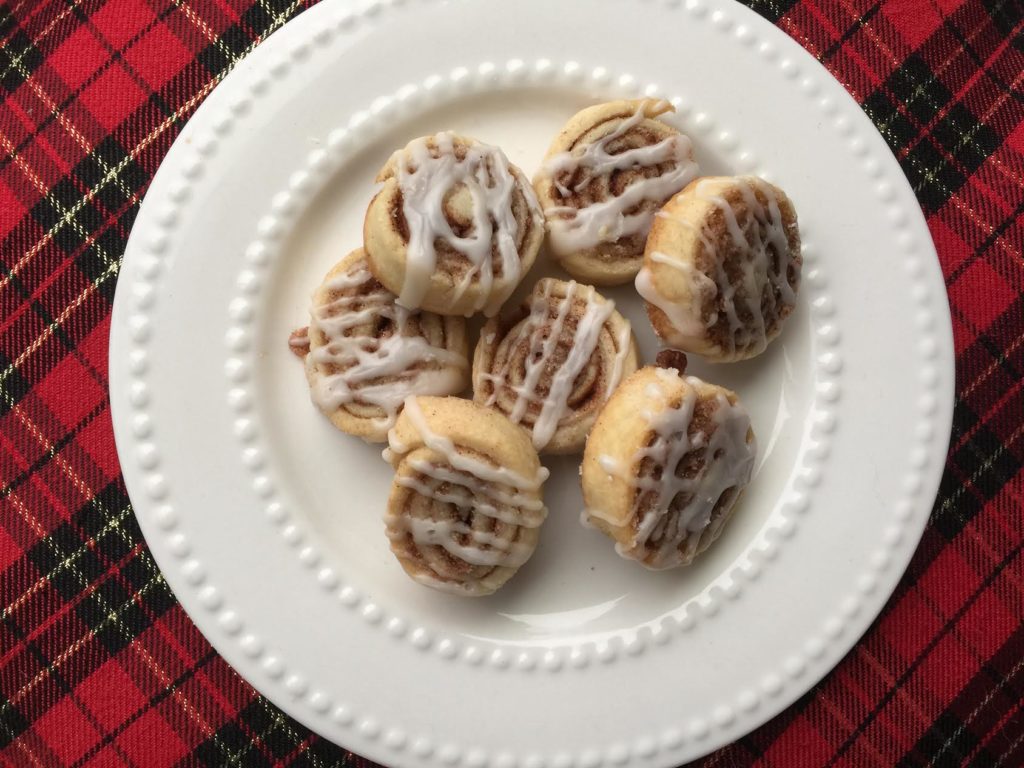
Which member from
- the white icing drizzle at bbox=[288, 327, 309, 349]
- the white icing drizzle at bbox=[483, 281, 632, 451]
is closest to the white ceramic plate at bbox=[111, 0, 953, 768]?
the white icing drizzle at bbox=[288, 327, 309, 349]

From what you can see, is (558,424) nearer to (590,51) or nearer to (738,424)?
(738,424)

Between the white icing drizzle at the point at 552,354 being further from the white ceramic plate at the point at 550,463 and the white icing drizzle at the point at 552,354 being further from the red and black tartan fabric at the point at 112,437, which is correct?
the red and black tartan fabric at the point at 112,437

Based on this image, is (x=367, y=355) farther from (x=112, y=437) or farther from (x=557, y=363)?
(x=112, y=437)

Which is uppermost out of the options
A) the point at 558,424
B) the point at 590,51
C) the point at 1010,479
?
the point at 590,51

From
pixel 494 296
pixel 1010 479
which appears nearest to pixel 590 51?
pixel 494 296

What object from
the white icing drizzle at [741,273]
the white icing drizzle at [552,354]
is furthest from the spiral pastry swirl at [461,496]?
the white icing drizzle at [741,273]

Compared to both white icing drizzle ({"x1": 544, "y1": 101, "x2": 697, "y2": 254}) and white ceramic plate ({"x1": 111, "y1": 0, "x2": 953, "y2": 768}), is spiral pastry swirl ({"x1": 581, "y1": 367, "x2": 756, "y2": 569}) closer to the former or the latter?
white ceramic plate ({"x1": 111, "y1": 0, "x2": 953, "y2": 768})

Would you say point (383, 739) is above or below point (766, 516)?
below

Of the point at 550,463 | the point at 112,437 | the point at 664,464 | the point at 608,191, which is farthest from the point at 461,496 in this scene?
the point at 112,437
